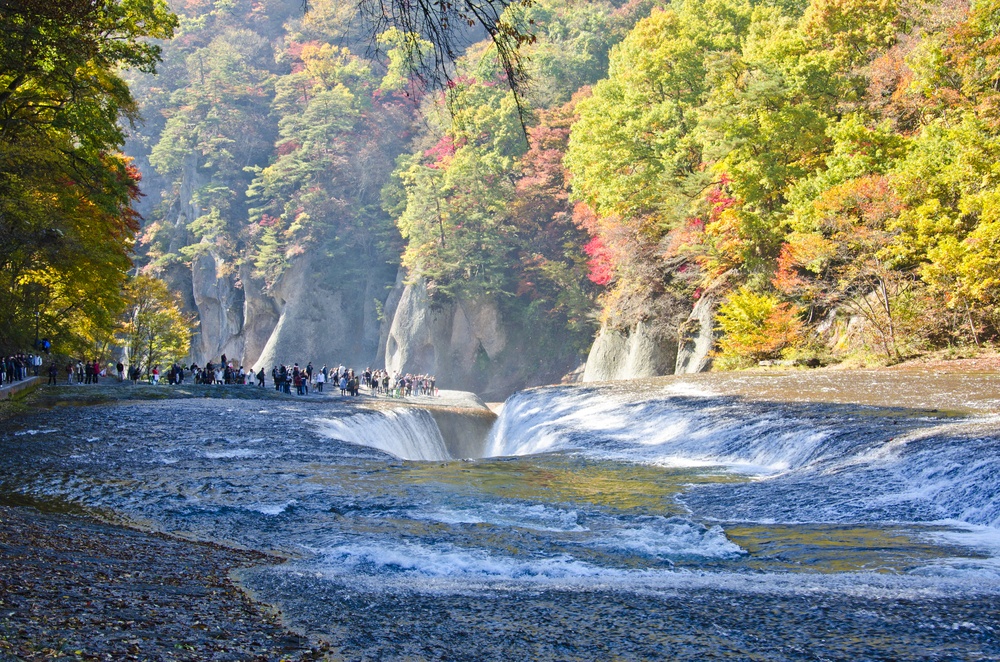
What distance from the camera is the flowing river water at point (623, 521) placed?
4676mm

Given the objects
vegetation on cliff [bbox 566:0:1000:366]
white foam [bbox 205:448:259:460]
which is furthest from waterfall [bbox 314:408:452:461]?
vegetation on cliff [bbox 566:0:1000:366]

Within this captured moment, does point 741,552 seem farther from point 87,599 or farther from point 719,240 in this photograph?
point 719,240

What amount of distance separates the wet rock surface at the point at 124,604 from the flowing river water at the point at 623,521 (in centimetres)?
37

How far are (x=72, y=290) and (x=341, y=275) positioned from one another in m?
38.5

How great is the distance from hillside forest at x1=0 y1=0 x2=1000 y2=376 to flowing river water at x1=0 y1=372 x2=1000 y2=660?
325cm

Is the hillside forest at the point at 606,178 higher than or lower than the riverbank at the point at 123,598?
higher

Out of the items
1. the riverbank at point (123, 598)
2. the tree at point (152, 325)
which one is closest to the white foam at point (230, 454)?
the riverbank at point (123, 598)

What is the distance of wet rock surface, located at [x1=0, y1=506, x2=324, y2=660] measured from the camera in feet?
12.4

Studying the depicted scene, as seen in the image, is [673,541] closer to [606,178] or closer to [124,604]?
[124,604]

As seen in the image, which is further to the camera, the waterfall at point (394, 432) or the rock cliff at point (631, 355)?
the rock cliff at point (631, 355)

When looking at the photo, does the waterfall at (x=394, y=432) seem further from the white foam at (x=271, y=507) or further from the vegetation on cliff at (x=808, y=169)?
the vegetation on cliff at (x=808, y=169)

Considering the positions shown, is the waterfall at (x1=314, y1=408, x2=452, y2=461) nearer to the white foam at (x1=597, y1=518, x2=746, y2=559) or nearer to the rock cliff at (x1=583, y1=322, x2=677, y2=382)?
the white foam at (x1=597, y1=518, x2=746, y2=559)

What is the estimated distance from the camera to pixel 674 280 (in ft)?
121

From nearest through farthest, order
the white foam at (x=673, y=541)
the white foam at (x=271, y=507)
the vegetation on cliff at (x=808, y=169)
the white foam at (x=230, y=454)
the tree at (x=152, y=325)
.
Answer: the white foam at (x=673, y=541) → the white foam at (x=271, y=507) → the white foam at (x=230, y=454) → the vegetation on cliff at (x=808, y=169) → the tree at (x=152, y=325)
